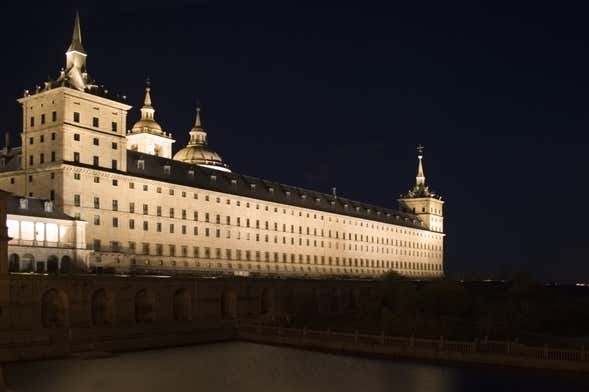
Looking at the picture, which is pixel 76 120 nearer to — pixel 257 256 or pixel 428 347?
pixel 257 256

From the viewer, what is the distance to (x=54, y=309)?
5619 centimetres

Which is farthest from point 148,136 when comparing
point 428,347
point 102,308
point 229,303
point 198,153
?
point 428,347

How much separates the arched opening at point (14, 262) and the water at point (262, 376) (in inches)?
684

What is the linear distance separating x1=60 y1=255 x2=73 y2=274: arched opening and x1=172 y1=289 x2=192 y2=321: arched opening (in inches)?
390

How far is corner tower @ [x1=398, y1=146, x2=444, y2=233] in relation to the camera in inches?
6452

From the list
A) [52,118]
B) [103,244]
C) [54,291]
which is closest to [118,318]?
[54,291]

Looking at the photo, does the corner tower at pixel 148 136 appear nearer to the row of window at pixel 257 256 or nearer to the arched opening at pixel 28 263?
the row of window at pixel 257 256

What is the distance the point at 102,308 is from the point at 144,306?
4180 millimetres

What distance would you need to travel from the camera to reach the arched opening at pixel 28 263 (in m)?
61.3

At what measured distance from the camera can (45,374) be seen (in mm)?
39688

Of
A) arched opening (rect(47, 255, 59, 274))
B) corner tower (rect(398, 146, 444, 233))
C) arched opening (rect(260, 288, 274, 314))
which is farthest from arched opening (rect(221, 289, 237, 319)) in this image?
corner tower (rect(398, 146, 444, 233))

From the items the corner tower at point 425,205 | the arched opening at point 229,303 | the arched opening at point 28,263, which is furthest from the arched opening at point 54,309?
the corner tower at point 425,205

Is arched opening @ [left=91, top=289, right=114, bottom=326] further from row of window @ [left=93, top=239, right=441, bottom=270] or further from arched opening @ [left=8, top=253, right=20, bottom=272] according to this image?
row of window @ [left=93, top=239, right=441, bottom=270]

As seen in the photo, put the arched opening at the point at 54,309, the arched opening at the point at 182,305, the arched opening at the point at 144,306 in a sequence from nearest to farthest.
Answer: the arched opening at the point at 54,309, the arched opening at the point at 144,306, the arched opening at the point at 182,305
